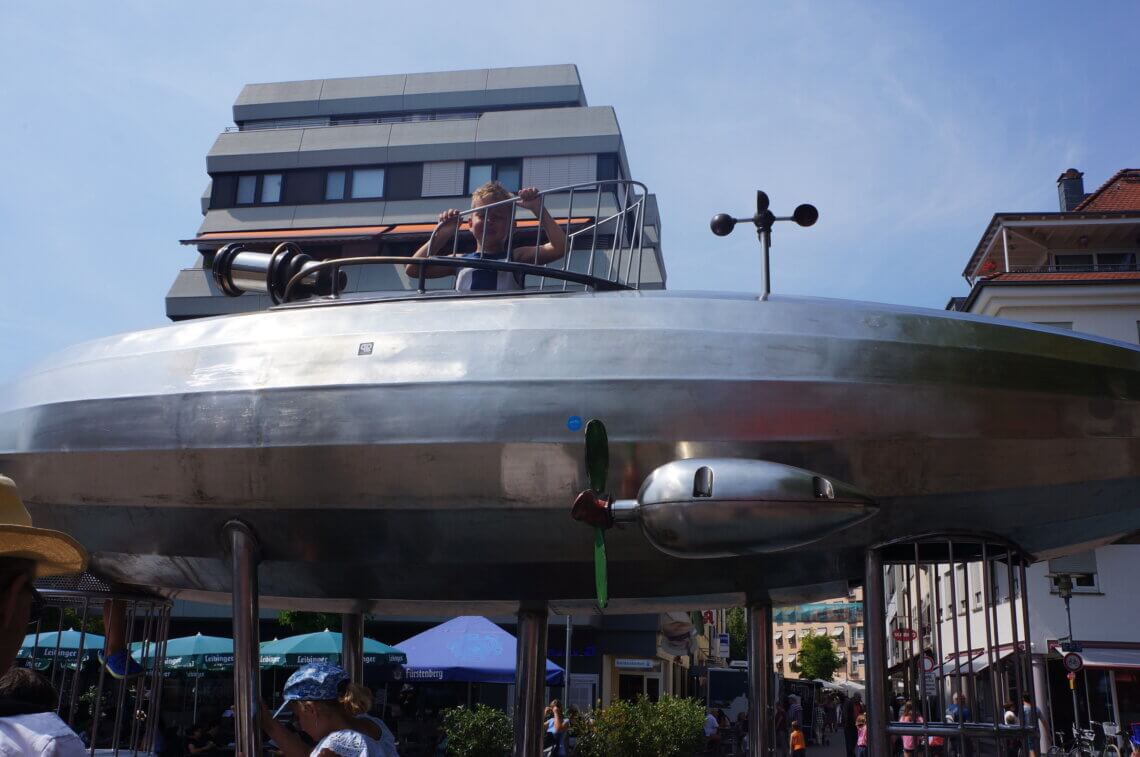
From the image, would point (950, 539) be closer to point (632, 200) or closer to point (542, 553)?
point (542, 553)

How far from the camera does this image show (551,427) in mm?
7242

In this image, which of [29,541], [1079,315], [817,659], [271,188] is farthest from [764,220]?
[817,659]

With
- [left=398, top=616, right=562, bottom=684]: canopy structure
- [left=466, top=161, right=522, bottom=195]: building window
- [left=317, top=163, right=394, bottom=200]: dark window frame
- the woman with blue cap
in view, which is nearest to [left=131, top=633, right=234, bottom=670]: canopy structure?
[left=398, top=616, right=562, bottom=684]: canopy structure

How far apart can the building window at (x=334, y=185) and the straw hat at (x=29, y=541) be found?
2255 inches

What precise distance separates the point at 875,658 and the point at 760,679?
90.1 inches

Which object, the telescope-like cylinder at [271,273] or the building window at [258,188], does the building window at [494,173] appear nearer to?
the building window at [258,188]

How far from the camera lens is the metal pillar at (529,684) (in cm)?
934

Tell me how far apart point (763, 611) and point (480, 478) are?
3648mm

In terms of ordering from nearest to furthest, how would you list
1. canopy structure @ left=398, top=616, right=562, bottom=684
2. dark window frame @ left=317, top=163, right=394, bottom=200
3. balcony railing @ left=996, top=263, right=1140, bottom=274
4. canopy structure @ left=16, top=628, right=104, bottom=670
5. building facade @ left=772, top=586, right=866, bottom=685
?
1. canopy structure @ left=398, top=616, right=562, bottom=684
2. canopy structure @ left=16, top=628, right=104, bottom=670
3. balcony railing @ left=996, top=263, right=1140, bottom=274
4. dark window frame @ left=317, top=163, right=394, bottom=200
5. building facade @ left=772, top=586, right=866, bottom=685

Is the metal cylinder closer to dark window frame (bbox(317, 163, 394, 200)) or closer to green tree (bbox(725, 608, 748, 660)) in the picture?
dark window frame (bbox(317, 163, 394, 200))

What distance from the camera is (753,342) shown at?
7.35m

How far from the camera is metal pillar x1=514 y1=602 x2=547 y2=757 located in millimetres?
9336

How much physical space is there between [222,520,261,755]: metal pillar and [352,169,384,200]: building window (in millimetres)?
52825

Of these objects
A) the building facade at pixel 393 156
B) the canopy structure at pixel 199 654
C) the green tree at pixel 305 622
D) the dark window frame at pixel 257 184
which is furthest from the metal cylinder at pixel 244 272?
the dark window frame at pixel 257 184
